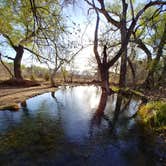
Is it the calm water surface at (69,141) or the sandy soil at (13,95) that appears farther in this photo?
the sandy soil at (13,95)

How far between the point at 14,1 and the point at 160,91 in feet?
40.8

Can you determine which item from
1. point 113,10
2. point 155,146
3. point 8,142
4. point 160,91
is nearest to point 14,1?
point 8,142

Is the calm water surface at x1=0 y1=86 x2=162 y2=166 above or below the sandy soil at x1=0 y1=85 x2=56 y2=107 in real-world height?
below

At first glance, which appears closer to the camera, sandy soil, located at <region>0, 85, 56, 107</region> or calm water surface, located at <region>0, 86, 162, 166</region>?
calm water surface, located at <region>0, 86, 162, 166</region>

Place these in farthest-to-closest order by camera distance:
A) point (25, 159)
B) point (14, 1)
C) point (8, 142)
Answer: point (8, 142), point (14, 1), point (25, 159)

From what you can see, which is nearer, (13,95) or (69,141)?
(69,141)

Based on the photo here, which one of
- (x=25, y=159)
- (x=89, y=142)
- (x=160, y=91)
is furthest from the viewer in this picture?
(x=160, y=91)

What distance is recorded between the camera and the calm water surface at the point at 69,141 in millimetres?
4402

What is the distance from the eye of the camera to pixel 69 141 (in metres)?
5.46

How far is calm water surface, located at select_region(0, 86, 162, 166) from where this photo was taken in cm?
440

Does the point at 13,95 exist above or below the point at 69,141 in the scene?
above

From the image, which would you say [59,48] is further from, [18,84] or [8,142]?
[18,84]

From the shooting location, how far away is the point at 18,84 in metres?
18.5

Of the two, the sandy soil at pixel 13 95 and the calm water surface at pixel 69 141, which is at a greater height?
the sandy soil at pixel 13 95
